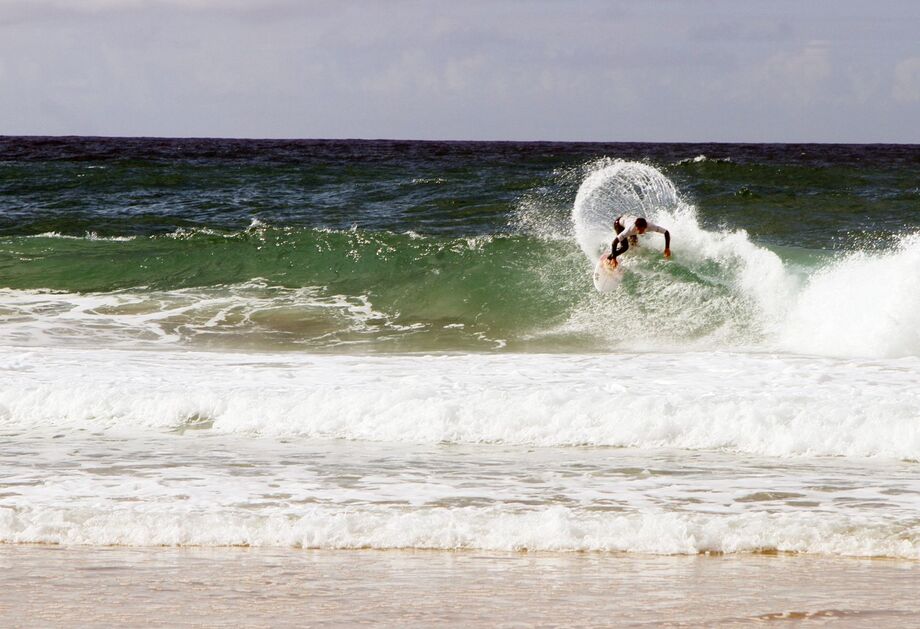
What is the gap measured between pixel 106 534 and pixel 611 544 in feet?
9.42

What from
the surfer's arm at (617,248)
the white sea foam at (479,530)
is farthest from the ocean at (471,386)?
the surfer's arm at (617,248)

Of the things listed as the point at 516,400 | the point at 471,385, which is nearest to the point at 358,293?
the point at 471,385

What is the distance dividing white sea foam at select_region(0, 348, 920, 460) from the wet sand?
9.19 feet

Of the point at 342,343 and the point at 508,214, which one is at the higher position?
the point at 508,214

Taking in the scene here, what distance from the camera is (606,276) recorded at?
16.3m

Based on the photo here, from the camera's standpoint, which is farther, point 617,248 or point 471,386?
point 617,248

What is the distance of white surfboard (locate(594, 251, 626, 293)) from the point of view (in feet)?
53.3

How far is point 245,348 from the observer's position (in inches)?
543

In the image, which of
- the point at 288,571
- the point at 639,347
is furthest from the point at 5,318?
the point at 288,571

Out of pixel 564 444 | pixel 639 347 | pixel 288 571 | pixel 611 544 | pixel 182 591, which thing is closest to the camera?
pixel 182 591

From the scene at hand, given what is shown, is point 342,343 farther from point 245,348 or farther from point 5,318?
point 5,318

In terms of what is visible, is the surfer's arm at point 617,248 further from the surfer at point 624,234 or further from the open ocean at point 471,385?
the open ocean at point 471,385

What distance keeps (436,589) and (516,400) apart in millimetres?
4103

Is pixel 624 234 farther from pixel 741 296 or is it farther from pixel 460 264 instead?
pixel 460 264
